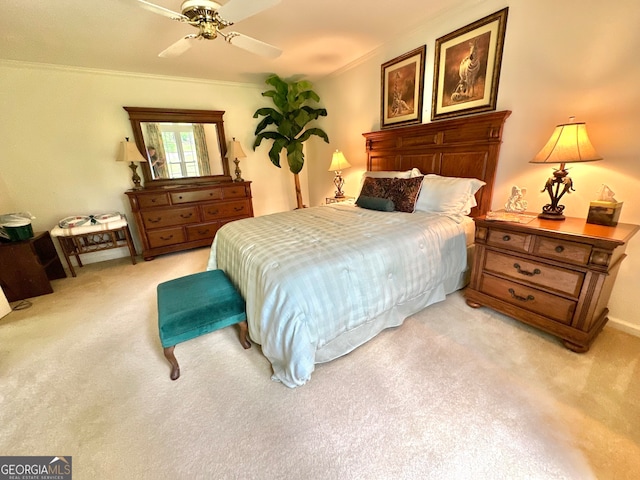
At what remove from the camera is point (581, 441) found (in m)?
1.13

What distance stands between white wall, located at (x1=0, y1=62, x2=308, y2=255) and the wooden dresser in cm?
57

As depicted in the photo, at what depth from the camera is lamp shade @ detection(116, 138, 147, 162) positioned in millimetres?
3352

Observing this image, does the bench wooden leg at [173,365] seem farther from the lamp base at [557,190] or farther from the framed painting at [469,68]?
the framed painting at [469,68]

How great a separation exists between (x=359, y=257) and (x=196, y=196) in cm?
307

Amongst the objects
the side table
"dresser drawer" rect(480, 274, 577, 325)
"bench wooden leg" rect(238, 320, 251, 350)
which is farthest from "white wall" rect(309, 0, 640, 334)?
the side table

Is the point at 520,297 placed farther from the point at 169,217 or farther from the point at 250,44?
the point at 169,217

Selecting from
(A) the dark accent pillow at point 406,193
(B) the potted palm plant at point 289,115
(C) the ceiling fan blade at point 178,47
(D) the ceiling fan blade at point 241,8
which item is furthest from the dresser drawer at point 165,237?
(A) the dark accent pillow at point 406,193

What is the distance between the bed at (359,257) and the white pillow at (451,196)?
0.04ft

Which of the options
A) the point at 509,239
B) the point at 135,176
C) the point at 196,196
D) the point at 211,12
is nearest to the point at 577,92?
the point at 509,239

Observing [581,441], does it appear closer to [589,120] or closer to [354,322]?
[354,322]

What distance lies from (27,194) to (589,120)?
19.1 ft

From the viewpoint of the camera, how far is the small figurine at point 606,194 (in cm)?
164

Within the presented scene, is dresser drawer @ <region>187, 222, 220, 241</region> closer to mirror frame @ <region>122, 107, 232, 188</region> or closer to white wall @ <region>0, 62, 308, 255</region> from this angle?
mirror frame @ <region>122, 107, 232, 188</region>

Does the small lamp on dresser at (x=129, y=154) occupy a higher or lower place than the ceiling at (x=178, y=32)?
lower
